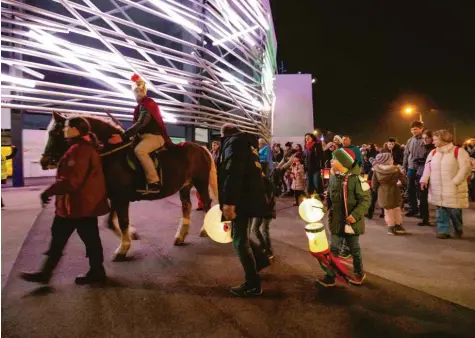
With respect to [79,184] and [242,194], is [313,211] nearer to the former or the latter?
[242,194]

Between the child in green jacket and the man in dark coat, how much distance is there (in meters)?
0.91

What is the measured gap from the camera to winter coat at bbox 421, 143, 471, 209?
19.1 feet

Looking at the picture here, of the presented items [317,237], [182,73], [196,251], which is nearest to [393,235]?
[317,237]

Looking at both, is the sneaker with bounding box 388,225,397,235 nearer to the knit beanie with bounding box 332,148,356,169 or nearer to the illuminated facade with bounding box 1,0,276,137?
the knit beanie with bounding box 332,148,356,169

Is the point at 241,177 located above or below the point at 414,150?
below

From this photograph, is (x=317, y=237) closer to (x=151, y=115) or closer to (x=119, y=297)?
(x=119, y=297)

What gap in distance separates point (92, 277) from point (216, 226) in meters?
1.59

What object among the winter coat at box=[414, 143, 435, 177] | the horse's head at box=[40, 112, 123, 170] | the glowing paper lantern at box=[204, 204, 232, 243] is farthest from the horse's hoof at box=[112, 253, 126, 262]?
the winter coat at box=[414, 143, 435, 177]

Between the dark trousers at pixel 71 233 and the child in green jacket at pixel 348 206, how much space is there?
266 cm

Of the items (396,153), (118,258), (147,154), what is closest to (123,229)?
(118,258)

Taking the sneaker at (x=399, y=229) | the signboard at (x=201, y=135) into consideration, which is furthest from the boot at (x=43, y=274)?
the signboard at (x=201, y=135)

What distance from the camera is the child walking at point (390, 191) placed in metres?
6.23

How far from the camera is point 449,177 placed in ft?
19.5

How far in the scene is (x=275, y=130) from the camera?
79.4 feet
